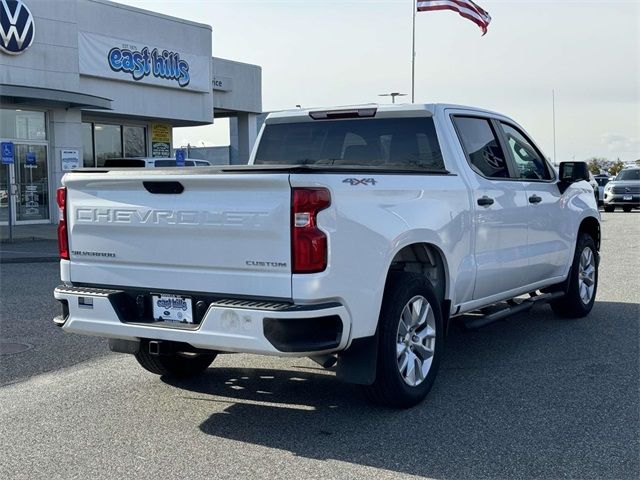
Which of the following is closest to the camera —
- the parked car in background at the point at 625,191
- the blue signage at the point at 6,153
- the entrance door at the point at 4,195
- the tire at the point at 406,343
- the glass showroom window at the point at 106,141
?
the tire at the point at 406,343

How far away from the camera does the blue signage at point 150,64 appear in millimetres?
24797

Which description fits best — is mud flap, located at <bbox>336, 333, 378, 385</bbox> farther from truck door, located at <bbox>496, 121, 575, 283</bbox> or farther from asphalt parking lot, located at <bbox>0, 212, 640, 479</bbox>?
truck door, located at <bbox>496, 121, 575, 283</bbox>

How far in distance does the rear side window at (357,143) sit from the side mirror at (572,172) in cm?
215

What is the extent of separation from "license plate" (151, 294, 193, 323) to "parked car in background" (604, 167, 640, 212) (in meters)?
28.4

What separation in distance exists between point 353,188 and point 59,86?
65.4 ft

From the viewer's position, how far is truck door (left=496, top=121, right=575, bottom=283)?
714 centimetres

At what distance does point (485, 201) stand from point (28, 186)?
62.6 feet

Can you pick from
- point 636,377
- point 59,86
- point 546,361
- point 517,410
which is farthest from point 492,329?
point 59,86

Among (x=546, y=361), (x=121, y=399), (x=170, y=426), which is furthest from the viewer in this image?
(x=546, y=361)

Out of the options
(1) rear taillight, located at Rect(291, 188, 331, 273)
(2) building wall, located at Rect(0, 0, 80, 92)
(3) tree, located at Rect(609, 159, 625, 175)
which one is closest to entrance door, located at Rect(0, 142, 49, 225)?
(2) building wall, located at Rect(0, 0, 80, 92)

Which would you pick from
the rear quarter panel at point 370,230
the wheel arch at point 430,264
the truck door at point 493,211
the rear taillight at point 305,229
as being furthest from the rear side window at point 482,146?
the rear taillight at point 305,229

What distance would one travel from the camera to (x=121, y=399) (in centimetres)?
569

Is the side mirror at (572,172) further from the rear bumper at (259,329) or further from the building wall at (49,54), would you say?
the building wall at (49,54)

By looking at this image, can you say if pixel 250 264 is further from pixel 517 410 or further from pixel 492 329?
pixel 492 329
